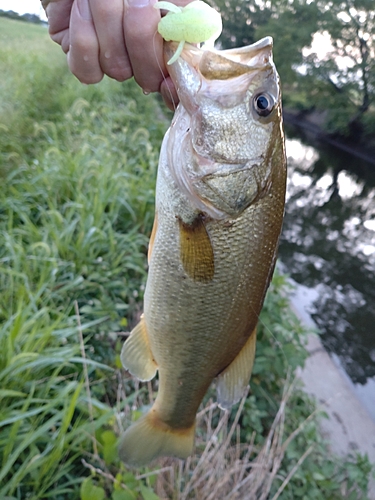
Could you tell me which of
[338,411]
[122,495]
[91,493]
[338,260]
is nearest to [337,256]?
[338,260]

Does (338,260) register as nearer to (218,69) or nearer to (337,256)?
(337,256)

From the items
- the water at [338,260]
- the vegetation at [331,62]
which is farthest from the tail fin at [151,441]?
the vegetation at [331,62]

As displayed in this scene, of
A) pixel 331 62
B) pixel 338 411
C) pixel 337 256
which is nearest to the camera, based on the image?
pixel 338 411

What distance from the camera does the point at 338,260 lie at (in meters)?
8.36

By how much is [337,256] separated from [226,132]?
7924mm

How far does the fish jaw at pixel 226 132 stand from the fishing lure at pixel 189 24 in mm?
105

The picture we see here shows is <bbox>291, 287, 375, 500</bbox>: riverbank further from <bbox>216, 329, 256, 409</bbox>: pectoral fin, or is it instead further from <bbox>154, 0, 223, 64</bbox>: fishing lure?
<bbox>154, 0, 223, 64</bbox>: fishing lure

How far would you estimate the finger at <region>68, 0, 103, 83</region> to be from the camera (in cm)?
122

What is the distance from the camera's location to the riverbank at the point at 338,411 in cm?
351

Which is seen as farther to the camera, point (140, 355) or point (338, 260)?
point (338, 260)

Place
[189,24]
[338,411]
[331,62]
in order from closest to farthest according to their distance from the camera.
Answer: [189,24], [338,411], [331,62]

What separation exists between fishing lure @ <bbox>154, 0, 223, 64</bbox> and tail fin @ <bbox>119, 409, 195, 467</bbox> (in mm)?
1427

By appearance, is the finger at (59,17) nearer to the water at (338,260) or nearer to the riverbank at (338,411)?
the riverbank at (338,411)

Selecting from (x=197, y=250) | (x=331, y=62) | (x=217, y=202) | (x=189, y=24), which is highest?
(x=331, y=62)
